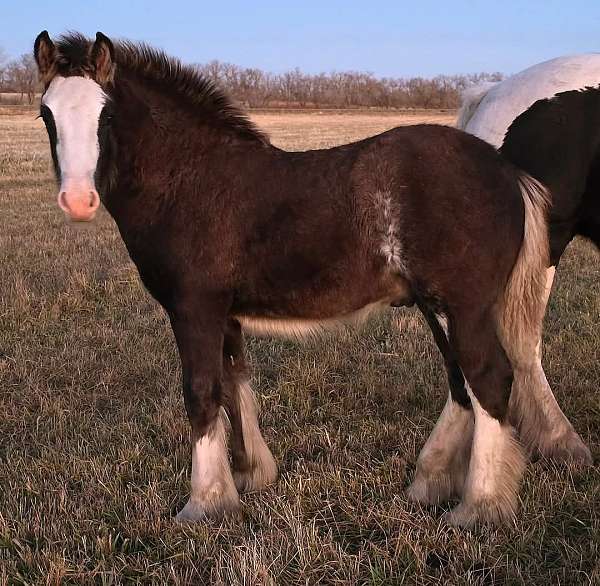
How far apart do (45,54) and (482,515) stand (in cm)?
283

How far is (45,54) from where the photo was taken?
284cm

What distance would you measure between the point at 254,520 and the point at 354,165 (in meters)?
1.73

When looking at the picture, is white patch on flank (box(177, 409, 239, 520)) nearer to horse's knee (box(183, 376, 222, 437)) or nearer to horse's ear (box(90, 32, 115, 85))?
horse's knee (box(183, 376, 222, 437))

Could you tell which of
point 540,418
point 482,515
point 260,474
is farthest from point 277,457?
point 540,418

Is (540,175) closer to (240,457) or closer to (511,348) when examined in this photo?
(511,348)

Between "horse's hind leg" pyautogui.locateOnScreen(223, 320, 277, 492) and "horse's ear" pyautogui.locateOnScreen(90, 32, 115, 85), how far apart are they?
1368 mm

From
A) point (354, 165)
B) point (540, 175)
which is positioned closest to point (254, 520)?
point (354, 165)

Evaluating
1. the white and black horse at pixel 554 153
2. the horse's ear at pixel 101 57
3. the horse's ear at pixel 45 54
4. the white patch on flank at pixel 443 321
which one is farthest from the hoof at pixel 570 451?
the horse's ear at pixel 45 54

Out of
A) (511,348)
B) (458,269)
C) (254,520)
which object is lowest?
(254,520)

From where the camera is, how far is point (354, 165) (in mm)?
2914

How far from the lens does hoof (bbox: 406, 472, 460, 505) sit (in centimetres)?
315

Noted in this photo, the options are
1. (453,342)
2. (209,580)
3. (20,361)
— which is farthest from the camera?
(20,361)

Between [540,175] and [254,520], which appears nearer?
[254,520]

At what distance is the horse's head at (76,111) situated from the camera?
2680 mm
